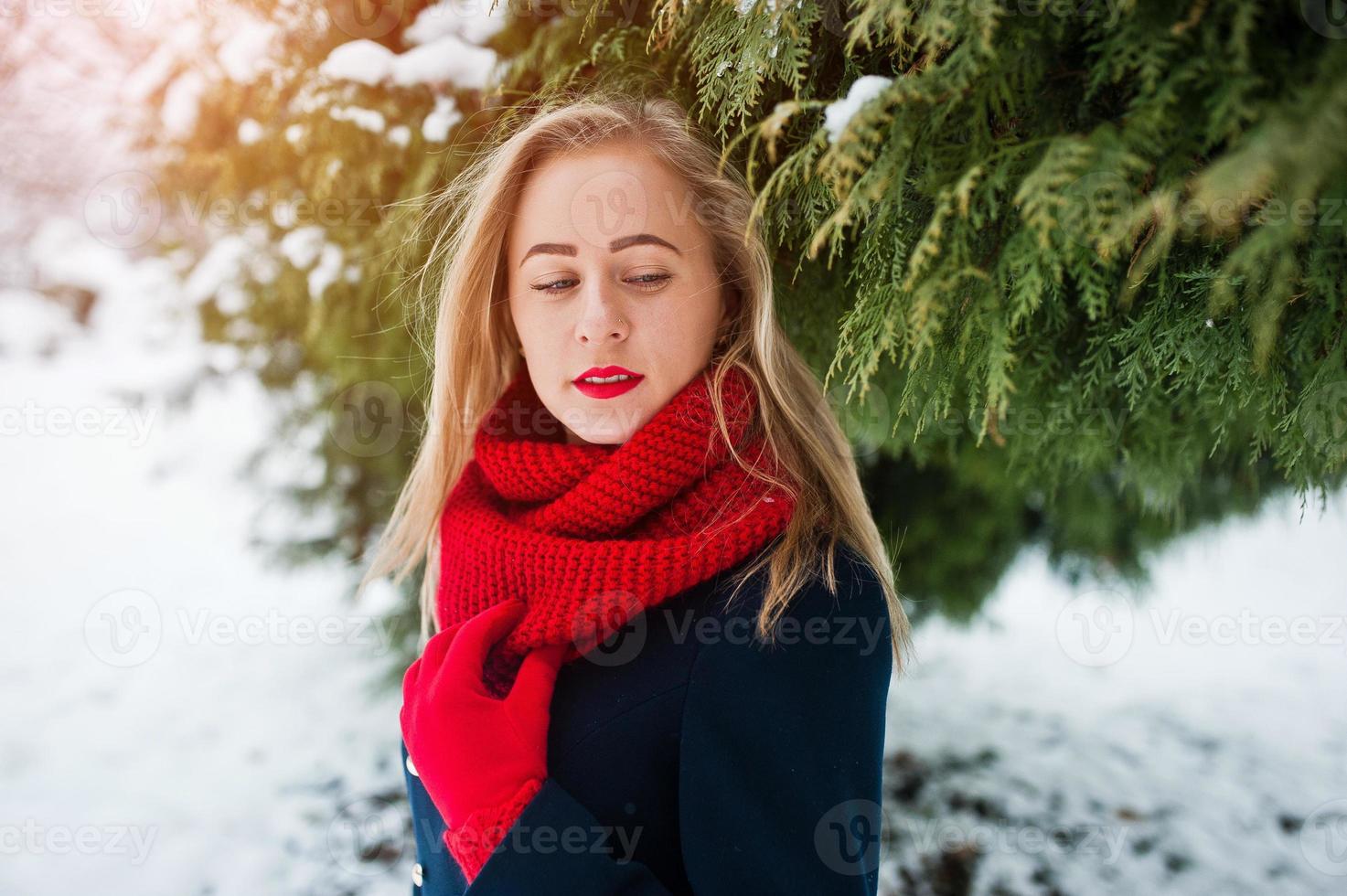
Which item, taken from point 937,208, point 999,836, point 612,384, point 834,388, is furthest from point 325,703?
point 937,208

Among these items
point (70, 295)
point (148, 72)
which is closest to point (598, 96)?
point (148, 72)

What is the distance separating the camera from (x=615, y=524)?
4.77 ft

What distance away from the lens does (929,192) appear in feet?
3.78

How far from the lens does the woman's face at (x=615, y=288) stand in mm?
1495

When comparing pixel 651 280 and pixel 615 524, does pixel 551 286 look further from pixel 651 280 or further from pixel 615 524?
pixel 615 524

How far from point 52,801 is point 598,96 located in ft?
12.0

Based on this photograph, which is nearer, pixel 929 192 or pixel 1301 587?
pixel 929 192

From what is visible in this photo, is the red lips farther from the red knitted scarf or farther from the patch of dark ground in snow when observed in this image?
the patch of dark ground in snow

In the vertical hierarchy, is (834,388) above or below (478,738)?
above

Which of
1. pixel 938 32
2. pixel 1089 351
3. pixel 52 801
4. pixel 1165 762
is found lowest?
pixel 52 801

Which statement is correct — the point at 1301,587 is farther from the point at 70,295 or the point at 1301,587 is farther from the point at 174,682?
the point at 70,295

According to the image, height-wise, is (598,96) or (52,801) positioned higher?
(598,96)

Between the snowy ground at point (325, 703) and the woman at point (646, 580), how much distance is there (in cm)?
213

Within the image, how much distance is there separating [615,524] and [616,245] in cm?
49
